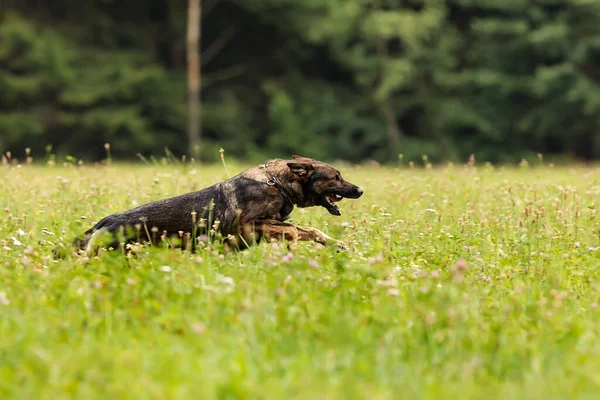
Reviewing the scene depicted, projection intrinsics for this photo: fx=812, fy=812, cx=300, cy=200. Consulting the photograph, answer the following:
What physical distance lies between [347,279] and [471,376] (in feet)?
4.09

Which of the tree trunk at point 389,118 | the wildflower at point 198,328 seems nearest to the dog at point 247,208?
the wildflower at point 198,328

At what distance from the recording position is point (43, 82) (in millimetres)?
28750

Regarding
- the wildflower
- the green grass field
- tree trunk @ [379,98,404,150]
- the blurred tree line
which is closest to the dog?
the green grass field

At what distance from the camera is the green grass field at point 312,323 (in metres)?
3.34

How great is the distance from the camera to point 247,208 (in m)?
6.77

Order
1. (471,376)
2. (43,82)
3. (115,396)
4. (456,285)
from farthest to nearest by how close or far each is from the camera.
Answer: (43,82) < (456,285) < (471,376) < (115,396)

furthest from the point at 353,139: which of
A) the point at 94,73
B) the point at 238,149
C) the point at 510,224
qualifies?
the point at 510,224

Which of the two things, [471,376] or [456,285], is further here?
[456,285]

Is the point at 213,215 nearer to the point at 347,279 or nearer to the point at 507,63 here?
the point at 347,279

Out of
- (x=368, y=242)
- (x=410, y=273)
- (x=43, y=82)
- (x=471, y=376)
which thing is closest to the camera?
(x=471, y=376)

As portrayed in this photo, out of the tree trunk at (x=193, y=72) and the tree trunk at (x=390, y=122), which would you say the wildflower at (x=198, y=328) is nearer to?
the tree trunk at (x=193, y=72)

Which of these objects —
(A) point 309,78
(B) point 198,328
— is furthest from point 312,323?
(A) point 309,78

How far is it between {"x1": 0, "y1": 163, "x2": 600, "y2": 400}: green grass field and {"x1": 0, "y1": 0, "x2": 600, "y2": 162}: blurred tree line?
24308 millimetres

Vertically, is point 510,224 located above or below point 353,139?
above
